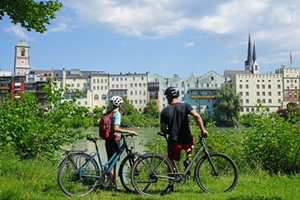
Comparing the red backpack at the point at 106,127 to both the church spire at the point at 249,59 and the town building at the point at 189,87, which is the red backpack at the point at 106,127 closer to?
the town building at the point at 189,87

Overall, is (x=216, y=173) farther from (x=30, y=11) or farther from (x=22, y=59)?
(x=22, y=59)

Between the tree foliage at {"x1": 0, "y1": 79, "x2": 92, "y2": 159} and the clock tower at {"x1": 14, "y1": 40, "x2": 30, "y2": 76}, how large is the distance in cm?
16519

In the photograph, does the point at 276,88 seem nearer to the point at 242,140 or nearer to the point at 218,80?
the point at 218,80

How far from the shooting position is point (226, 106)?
87.6 m

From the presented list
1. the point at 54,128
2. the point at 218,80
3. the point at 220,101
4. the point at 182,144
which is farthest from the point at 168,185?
the point at 218,80

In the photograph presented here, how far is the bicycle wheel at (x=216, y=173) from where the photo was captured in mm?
5941

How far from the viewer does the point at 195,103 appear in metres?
104

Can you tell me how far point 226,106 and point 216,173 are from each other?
83319mm

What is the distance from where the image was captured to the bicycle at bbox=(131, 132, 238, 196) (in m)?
5.80

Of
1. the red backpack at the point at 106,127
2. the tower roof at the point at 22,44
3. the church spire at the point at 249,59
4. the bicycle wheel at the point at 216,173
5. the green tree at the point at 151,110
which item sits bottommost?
the bicycle wheel at the point at 216,173

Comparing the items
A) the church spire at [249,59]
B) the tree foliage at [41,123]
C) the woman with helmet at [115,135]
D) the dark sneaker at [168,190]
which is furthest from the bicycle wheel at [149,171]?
the church spire at [249,59]

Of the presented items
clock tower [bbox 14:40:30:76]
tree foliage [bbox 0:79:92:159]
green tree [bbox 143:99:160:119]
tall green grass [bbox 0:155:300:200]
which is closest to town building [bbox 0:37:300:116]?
green tree [bbox 143:99:160:119]

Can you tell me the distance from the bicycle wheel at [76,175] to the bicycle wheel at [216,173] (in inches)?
65.7

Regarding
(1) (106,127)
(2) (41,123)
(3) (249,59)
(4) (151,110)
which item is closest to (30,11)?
(2) (41,123)
